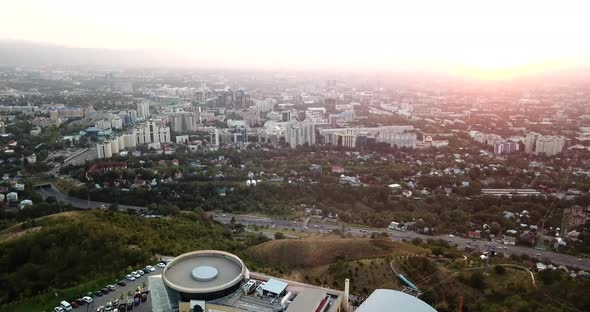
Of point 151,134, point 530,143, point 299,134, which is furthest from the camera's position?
point 151,134

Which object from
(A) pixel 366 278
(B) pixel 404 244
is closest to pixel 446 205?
(B) pixel 404 244

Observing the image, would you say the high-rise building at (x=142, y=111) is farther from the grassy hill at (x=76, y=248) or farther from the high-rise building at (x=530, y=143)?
the high-rise building at (x=530, y=143)

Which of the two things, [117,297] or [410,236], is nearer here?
[117,297]

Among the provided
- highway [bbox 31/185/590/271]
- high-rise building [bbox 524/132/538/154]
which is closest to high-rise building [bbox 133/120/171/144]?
highway [bbox 31/185/590/271]

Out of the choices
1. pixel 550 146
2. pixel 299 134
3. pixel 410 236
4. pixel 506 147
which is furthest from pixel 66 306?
pixel 550 146

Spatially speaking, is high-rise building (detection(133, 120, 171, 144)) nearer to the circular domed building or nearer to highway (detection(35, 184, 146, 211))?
highway (detection(35, 184, 146, 211))

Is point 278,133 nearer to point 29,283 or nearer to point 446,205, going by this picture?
point 446,205

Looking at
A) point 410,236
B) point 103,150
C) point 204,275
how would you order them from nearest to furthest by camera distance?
1. point 204,275
2. point 410,236
3. point 103,150

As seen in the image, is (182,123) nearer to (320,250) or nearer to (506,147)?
(506,147)
